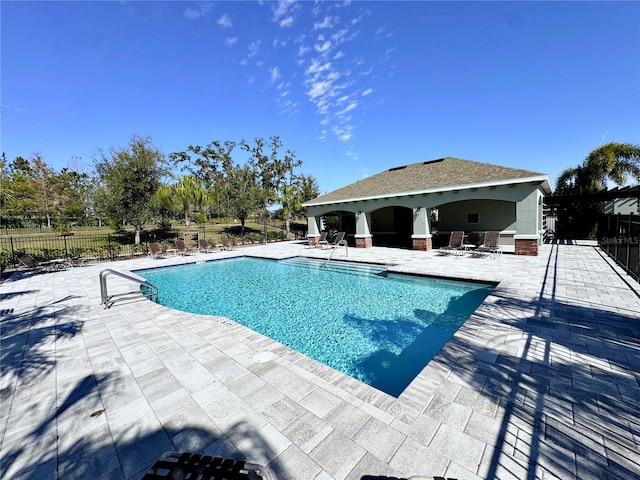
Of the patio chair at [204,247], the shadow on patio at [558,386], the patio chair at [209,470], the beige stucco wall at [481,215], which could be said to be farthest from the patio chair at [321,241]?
the patio chair at [209,470]

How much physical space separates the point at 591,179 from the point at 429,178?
12.1 m

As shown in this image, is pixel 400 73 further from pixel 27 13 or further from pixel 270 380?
pixel 270 380

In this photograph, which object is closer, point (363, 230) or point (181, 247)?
point (181, 247)

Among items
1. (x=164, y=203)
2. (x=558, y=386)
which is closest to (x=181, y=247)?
(x=164, y=203)

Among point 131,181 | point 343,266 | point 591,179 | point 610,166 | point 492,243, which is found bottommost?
point 343,266

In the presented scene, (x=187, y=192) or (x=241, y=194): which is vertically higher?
(x=187, y=192)

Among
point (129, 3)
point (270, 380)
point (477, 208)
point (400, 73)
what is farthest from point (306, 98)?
point (270, 380)

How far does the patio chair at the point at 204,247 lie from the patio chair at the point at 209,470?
17.0 m

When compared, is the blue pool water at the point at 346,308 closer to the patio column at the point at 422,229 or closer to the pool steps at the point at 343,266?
the pool steps at the point at 343,266

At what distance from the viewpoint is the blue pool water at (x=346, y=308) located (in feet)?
16.5

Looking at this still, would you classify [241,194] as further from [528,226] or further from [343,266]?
[528,226]

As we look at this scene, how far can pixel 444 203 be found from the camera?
14570 mm

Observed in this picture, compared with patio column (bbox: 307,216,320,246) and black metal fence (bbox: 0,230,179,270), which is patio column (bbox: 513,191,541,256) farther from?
black metal fence (bbox: 0,230,179,270)

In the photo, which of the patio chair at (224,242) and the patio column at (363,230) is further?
the patio chair at (224,242)
